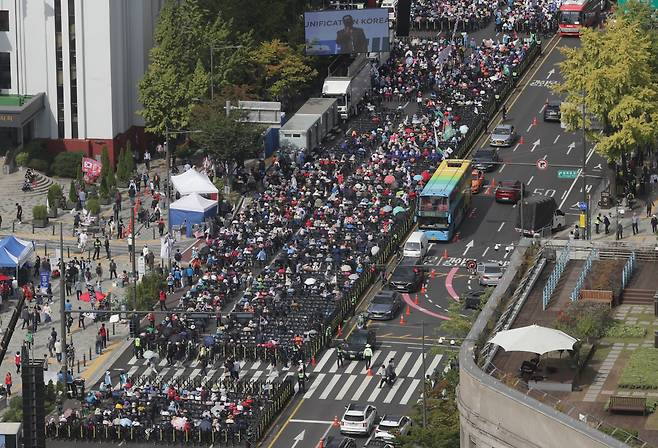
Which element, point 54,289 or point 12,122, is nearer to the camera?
point 54,289

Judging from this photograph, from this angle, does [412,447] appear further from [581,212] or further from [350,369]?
[581,212]

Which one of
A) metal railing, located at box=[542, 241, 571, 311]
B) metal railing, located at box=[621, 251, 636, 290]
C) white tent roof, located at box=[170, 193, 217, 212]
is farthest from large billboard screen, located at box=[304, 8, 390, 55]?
metal railing, located at box=[621, 251, 636, 290]

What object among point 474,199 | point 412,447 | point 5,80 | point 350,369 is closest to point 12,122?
point 5,80

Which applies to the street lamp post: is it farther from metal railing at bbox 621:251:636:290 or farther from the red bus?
metal railing at bbox 621:251:636:290

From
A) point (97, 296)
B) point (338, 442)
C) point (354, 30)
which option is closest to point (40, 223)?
point (97, 296)

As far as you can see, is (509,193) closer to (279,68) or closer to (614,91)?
(614,91)

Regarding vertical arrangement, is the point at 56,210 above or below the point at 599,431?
below

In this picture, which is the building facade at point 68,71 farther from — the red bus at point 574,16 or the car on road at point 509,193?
the red bus at point 574,16
